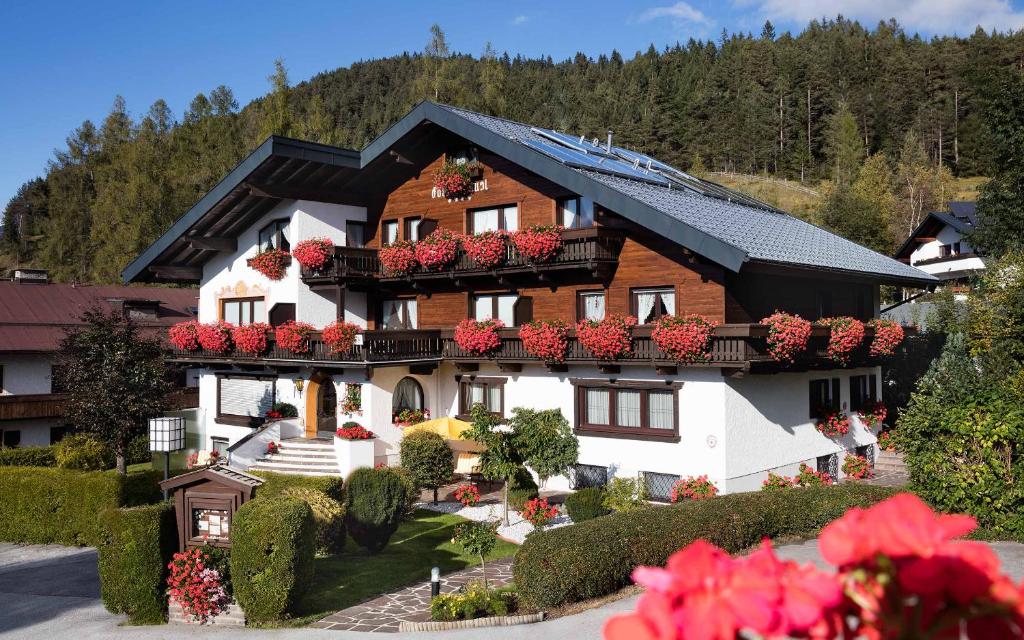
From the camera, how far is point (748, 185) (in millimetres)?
93688

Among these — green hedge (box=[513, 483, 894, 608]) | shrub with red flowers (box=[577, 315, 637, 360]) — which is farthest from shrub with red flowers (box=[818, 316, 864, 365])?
green hedge (box=[513, 483, 894, 608])

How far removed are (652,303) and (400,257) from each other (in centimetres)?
941

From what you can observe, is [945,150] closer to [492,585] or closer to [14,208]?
[492,585]

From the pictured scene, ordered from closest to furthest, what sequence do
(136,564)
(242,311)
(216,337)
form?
(136,564)
(216,337)
(242,311)

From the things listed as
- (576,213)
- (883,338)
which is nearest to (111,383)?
(576,213)

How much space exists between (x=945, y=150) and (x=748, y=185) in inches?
1127

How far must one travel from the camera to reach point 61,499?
905 inches

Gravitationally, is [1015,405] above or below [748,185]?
below

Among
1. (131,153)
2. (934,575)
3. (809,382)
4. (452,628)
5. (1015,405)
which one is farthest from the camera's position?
(131,153)

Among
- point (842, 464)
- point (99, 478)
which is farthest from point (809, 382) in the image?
point (99, 478)

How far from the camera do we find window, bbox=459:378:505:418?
27875 millimetres

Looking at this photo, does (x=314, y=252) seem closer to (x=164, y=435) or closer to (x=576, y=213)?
(x=576, y=213)

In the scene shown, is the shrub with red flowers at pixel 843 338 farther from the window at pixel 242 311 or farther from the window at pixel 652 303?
the window at pixel 242 311

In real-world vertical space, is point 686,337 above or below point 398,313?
below
